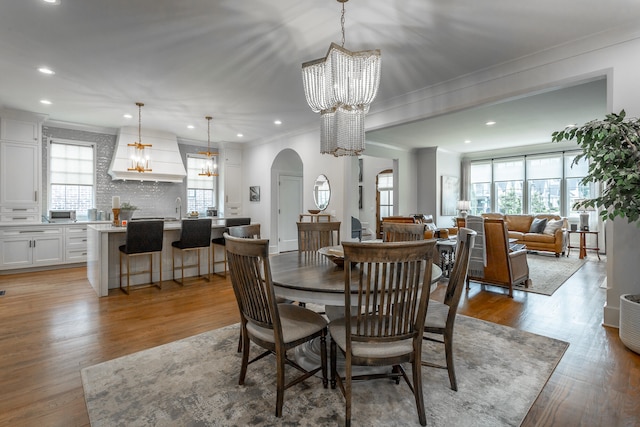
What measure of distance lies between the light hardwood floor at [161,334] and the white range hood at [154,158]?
7.84 ft

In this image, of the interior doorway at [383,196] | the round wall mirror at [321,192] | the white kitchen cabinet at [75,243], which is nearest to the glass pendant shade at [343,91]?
the round wall mirror at [321,192]

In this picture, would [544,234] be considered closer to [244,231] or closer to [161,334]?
[244,231]

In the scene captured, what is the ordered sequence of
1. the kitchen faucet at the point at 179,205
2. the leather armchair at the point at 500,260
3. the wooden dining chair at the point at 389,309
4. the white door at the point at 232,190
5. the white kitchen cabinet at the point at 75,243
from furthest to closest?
the white door at the point at 232,190
the kitchen faucet at the point at 179,205
the white kitchen cabinet at the point at 75,243
the leather armchair at the point at 500,260
the wooden dining chair at the point at 389,309

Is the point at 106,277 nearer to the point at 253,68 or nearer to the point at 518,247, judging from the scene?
the point at 253,68

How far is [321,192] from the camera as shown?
6254 millimetres

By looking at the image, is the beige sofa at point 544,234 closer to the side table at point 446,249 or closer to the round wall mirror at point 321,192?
the side table at point 446,249

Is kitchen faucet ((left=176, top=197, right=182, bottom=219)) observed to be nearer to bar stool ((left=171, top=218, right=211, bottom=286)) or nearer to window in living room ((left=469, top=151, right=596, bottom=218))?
bar stool ((left=171, top=218, right=211, bottom=286))

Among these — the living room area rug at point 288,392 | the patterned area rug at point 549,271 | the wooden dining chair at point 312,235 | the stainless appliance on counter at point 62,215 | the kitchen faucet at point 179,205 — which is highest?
the kitchen faucet at point 179,205

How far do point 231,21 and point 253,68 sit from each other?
3.22 feet

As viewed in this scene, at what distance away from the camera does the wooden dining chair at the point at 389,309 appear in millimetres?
1497

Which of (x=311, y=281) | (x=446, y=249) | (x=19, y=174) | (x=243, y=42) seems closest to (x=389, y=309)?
(x=311, y=281)

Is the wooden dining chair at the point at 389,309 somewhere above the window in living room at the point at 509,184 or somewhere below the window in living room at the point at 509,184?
below

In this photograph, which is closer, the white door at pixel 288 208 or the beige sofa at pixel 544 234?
the beige sofa at pixel 544 234

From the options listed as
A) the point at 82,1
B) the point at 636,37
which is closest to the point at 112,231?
the point at 82,1
